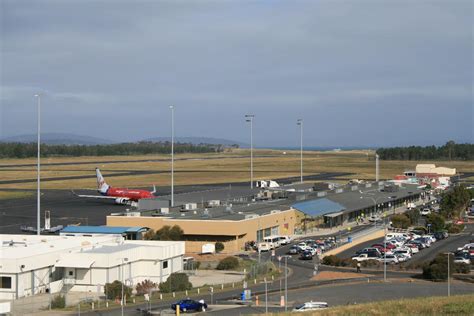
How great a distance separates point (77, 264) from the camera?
159 ft

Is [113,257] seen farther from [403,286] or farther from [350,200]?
[350,200]

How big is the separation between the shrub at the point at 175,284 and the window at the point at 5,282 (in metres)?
8.83

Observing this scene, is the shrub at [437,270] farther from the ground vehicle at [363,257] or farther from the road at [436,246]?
the road at [436,246]

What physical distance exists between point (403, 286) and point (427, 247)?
22.4 metres

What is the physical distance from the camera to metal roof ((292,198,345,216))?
82.6 meters

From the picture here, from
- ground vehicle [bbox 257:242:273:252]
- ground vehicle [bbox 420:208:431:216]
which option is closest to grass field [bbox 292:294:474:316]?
ground vehicle [bbox 257:242:273:252]

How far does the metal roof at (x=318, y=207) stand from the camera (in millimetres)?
82562

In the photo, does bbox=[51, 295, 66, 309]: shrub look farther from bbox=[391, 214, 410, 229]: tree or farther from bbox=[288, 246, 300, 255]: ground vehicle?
bbox=[391, 214, 410, 229]: tree

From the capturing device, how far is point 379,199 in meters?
101

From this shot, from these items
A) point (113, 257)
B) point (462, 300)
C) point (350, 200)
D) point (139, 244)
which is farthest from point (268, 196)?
point (462, 300)

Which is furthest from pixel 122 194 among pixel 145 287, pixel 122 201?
pixel 145 287

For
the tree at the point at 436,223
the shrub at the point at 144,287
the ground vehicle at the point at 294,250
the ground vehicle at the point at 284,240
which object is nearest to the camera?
the shrub at the point at 144,287

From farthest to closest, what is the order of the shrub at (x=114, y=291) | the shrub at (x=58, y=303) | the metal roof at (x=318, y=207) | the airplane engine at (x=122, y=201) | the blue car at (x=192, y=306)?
1. the airplane engine at (x=122, y=201)
2. the metal roof at (x=318, y=207)
3. the shrub at (x=114, y=291)
4. the shrub at (x=58, y=303)
5. the blue car at (x=192, y=306)

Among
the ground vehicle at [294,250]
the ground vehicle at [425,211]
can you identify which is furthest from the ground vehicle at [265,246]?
the ground vehicle at [425,211]
